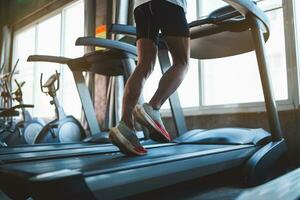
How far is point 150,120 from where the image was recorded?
4.65 feet

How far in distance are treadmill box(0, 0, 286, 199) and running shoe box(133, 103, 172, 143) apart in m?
0.11

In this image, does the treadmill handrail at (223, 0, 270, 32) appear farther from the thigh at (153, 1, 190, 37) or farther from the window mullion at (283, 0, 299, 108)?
the window mullion at (283, 0, 299, 108)

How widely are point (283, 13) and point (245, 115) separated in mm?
951

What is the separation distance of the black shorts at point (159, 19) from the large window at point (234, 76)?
1.45m

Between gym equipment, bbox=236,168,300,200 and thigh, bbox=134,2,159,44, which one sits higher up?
thigh, bbox=134,2,159,44

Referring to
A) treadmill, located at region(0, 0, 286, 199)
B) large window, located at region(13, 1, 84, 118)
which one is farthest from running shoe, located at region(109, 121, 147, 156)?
large window, located at region(13, 1, 84, 118)

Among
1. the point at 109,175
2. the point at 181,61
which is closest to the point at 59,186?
the point at 109,175

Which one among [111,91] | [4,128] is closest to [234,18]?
[111,91]

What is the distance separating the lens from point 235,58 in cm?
306

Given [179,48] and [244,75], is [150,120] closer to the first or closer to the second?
[179,48]

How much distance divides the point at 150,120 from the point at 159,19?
49 centimetres

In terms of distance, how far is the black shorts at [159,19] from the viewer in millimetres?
1449

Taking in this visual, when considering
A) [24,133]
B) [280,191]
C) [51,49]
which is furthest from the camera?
[51,49]

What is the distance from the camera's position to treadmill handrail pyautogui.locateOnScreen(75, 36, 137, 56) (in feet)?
7.99
